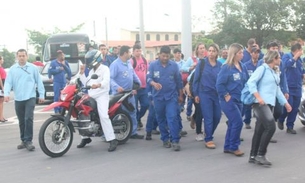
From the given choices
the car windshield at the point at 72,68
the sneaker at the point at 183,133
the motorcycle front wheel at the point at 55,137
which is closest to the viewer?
the motorcycle front wheel at the point at 55,137

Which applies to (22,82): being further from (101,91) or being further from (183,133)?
(183,133)

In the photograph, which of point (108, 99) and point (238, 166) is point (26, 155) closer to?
point (108, 99)

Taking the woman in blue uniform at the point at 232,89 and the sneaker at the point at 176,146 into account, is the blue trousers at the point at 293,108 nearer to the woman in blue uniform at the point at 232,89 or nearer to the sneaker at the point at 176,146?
the woman in blue uniform at the point at 232,89

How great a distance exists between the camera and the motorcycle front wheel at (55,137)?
6.54 meters

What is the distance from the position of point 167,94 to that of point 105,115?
1.13m

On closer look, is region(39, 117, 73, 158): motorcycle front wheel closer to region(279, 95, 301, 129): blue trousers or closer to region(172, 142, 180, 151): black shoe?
region(172, 142, 180, 151): black shoe

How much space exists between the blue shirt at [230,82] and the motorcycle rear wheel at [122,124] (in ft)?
6.82

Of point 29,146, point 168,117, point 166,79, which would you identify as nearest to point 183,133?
point 168,117

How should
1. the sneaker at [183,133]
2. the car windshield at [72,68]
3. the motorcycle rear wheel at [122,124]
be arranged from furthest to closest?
the car windshield at [72,68] < the sneaker at [183,133] < the motorcycle rear wheel at [122,124]

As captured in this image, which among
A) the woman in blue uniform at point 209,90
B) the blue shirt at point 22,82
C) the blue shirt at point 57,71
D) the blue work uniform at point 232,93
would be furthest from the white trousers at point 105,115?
the blue shirt at point 57,71

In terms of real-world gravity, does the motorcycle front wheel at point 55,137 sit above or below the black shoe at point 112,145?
above

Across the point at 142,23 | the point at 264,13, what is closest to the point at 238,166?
the point at 142,23

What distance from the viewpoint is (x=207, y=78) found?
7023 mm

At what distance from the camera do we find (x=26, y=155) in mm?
7000
